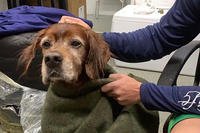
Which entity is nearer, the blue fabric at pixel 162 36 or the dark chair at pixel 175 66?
the dark chair at pixel 175 66

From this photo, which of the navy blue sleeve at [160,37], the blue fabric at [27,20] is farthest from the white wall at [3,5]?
the navy blue sleeve at [160,37]

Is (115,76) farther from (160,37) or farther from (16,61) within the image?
(16,61)

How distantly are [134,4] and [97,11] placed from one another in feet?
2.20

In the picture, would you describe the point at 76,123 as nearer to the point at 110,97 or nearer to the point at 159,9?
the point at 110,97

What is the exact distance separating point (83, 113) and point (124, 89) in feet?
0.51

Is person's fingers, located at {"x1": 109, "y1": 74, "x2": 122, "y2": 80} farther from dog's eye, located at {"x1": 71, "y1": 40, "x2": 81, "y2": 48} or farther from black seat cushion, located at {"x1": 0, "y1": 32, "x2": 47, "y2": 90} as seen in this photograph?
black seat cushion, located at {"x1": 0, "y1": 32, "x2": 47, "y2": 90}

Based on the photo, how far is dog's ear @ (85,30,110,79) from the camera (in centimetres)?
105

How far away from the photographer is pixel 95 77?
42.6 inches

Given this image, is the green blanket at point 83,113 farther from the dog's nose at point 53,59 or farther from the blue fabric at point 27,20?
the blue fabric at point 27,20

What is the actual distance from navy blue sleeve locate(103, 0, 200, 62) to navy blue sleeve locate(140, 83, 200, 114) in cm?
23

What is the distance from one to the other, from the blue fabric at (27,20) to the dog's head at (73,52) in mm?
394

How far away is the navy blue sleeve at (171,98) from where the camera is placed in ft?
3.34

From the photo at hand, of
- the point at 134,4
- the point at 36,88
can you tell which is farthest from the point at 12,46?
the point at 134,4

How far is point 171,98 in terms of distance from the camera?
1033 millimetres
